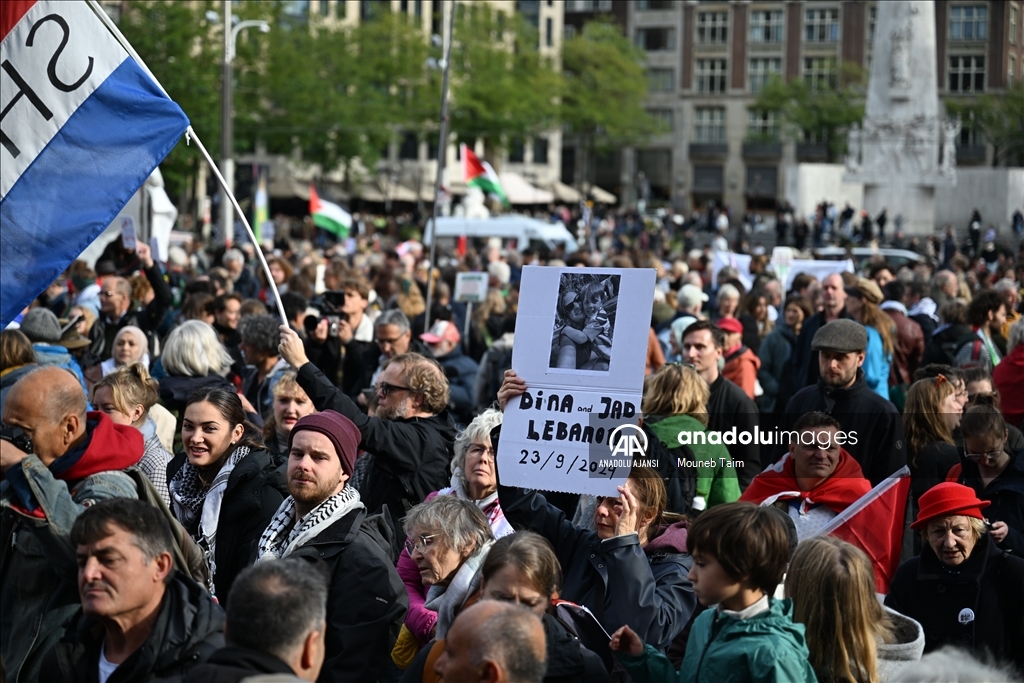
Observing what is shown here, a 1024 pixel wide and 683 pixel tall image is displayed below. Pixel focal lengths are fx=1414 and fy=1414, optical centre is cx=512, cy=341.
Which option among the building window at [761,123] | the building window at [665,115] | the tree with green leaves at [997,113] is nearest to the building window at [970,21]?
the tree with green leaves at [997,113]

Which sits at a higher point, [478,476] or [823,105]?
[823,105]

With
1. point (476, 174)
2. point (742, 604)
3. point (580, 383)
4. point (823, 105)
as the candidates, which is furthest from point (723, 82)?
point (742, 604)

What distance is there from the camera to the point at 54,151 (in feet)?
19.8

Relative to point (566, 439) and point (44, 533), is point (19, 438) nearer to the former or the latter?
point (44, 533)

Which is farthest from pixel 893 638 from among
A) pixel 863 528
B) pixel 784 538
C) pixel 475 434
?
pixel 475 434

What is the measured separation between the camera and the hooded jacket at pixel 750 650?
150 inches

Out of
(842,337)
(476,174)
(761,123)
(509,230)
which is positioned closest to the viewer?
(842,337)

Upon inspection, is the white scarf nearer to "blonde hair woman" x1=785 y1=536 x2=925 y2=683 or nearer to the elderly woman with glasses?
the elderly woman with glasses

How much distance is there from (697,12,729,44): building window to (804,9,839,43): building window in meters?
4.91

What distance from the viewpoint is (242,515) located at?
5.32 m

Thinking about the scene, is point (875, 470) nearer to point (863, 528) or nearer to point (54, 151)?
point (863, 528)

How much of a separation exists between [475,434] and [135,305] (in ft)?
20.4

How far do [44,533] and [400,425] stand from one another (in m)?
1.93

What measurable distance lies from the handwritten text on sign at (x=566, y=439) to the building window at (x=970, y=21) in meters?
43.2
